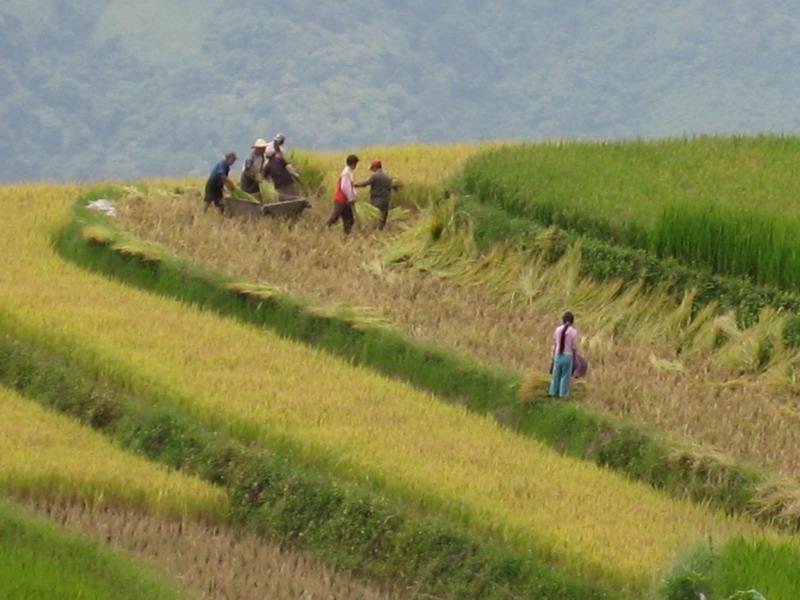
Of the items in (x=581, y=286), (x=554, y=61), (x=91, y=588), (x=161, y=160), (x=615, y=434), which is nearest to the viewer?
(x=91, y=588)

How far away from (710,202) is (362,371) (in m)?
3.59

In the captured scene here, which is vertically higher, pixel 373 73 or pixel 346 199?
pixel 346 199

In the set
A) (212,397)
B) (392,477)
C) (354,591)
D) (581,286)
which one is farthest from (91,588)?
(581,286)

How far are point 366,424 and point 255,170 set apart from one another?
754cm

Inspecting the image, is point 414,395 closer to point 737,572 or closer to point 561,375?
point 561,375

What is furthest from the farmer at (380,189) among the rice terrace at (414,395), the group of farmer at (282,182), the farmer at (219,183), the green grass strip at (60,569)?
the green grass strip at (60,569)

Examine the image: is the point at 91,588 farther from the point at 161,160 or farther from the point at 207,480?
the point at 161,160

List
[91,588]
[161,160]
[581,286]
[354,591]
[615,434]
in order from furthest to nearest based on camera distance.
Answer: [161,160], [581,286], [615,434], [354,591], [91,588]

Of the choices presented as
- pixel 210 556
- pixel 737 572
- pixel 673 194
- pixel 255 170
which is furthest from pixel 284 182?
pixel 737 572

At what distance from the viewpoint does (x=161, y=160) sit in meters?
76.6

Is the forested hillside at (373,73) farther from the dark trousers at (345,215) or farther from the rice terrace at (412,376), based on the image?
the dark trousers at (345,215)

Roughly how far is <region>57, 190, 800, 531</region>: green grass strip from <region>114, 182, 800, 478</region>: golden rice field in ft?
1.10

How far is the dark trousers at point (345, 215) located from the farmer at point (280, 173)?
0.87m

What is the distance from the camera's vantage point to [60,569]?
33.3 ft
